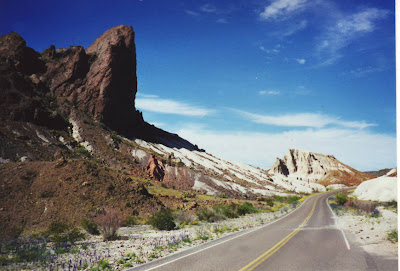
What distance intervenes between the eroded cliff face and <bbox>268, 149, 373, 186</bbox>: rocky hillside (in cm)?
8412

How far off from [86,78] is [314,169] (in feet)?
437

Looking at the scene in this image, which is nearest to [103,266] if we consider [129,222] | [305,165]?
[129,222]

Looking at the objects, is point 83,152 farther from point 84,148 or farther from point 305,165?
point 305,165

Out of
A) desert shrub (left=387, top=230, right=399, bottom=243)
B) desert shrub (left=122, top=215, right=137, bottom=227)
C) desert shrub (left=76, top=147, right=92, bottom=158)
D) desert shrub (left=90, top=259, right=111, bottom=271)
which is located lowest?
desert shrub (left=122, top=215, right=137, bottom=227)

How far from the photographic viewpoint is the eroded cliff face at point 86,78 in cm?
6938

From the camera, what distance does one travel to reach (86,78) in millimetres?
81312

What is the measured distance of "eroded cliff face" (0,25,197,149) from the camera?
69.4 meters

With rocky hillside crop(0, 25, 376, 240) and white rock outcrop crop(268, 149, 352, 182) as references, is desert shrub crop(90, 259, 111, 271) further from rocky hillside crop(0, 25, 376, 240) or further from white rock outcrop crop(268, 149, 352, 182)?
white rock outcrop crop(268, 149, 352, 182)

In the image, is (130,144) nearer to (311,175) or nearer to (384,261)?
(384,261)

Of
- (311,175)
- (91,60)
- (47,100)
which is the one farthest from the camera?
(311,175)

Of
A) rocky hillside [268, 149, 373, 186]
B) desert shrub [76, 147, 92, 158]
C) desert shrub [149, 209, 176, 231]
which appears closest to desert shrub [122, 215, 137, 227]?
desert shrub [149, 209, 176, 231]

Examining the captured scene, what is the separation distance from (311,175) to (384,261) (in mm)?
152408

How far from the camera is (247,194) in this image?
7031 centimetres

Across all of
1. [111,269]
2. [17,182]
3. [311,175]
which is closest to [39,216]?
[17,182]
